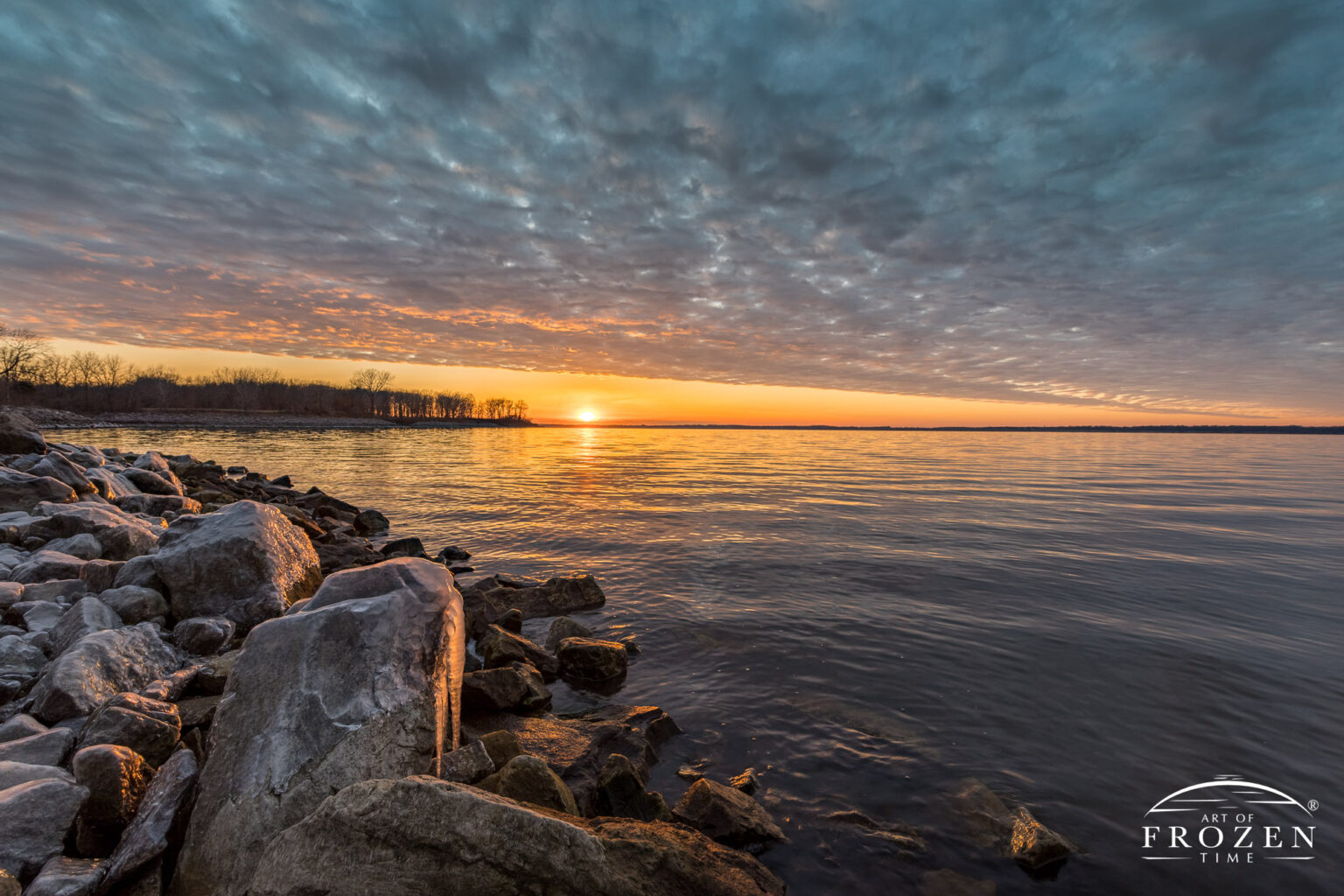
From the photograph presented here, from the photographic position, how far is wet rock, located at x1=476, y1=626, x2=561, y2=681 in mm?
7902

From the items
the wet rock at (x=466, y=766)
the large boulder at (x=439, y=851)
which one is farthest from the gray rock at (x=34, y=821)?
the wet rock at (x=466, y=766)

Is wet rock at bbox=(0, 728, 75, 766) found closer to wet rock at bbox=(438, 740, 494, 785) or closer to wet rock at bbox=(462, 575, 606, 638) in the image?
wet rock at bbox=(438, 740, 494, 785)

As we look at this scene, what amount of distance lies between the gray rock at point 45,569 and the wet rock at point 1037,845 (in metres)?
11.8

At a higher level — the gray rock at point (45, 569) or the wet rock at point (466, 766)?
the gray rock at point (45, 569)

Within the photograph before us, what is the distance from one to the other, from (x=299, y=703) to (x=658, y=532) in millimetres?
15493

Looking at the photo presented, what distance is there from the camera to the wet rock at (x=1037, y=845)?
4.76 metres

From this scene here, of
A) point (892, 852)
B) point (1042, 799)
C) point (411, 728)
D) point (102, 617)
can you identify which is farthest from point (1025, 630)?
point (102, 617)

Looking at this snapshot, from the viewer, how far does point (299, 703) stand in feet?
13.1

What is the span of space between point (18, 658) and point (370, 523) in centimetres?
1399

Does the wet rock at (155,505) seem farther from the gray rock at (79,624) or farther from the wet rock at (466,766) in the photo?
the wet rock at (466,766)

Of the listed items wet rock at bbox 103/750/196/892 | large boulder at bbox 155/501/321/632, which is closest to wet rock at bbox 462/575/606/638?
large boulder at bbox 155/501/321/632

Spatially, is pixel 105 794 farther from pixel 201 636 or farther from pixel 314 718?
pixel 201 636

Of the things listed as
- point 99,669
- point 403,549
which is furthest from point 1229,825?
point 403,549

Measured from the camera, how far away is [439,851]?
3031 mm
